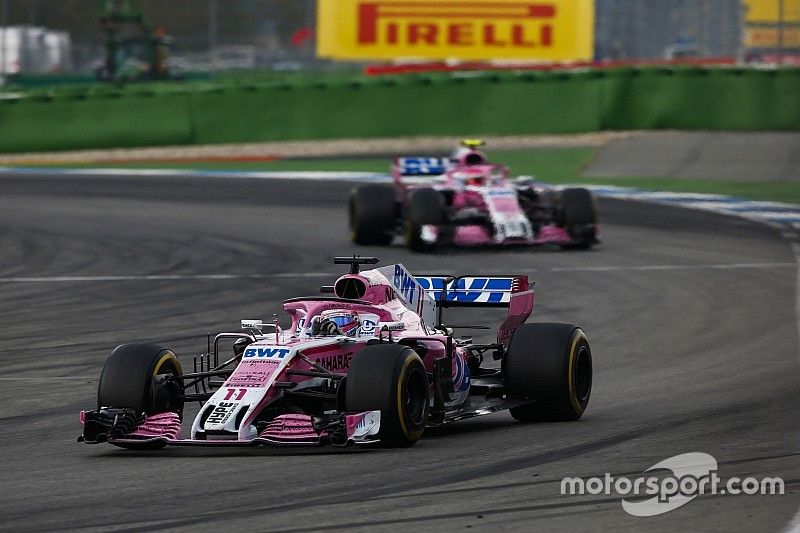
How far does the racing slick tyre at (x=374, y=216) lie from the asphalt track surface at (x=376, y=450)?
0.39 metres

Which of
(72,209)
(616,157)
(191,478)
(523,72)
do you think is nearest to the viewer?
(191,478)

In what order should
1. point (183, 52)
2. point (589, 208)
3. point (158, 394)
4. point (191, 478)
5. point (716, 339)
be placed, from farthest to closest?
1. point (183, 52)
2. point (589, 208)
3. point (716, 339)
4. point (158, 394)
5. point (191, 478)

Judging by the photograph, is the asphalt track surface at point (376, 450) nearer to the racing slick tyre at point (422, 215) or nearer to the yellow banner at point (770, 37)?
the racing slick tyre at point (422, 215)

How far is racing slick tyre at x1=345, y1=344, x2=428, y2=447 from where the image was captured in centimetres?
959

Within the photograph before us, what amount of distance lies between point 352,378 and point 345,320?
1.06 meters

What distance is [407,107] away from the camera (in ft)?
127

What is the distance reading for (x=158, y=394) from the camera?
33.6ft

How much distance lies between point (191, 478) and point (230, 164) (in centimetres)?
2879

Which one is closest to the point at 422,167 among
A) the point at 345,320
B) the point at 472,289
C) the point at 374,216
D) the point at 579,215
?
the point at 374,216

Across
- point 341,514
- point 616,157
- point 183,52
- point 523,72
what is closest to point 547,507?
point 341,514

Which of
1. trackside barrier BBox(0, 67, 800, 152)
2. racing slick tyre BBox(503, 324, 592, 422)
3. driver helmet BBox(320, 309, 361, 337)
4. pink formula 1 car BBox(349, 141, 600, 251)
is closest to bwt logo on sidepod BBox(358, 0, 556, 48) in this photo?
trackside barrier BBox(0, 67, 800, 152)

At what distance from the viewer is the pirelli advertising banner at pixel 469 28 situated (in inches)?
1756

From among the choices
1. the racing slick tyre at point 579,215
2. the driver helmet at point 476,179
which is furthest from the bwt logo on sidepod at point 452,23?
the racing slick tyre at point 579,215

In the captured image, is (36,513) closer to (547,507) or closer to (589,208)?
(547,507)
